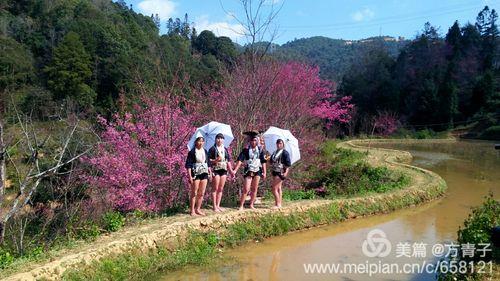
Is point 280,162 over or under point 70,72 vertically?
under

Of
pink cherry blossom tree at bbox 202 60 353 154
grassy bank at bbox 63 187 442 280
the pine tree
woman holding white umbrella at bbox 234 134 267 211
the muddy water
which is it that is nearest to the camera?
grassy bank at bbox 63 187 442 280

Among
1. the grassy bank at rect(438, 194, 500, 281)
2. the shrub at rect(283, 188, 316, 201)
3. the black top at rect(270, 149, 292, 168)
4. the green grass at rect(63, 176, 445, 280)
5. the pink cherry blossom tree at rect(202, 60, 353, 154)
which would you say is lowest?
the green grass at rect(63, 176, 445, 280)

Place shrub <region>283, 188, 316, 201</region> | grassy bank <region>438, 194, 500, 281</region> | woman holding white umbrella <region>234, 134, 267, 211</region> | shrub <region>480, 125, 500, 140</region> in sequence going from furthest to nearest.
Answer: shrub <region>480, 125, 500, 140</region> → shrub <region>283, 188, 316, 201</region> → woman holding white umbrella <region>234, 134, 267, 211</region> → grassy bank <region>438, 194, 500, 281</region>

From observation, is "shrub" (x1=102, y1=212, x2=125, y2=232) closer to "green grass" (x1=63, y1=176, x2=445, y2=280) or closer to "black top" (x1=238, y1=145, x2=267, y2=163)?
"green grass" (x1=63, y1=176, x2=445, y2=280)

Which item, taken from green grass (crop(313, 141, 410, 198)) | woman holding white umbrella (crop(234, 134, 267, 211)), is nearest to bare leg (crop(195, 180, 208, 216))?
woman holding white umbrella (crop(234, 134, 267, 211))

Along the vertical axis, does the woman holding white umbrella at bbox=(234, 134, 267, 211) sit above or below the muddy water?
above

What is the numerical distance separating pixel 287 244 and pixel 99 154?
5821 millimetres

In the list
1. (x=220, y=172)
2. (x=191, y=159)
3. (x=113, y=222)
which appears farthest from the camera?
(x=220, y=172)

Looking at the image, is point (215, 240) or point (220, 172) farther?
point (220, 172)

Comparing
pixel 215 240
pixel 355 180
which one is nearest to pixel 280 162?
pixel 215 240

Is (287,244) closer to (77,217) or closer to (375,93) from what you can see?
(77,217)

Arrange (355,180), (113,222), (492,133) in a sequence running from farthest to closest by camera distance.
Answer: (492,133), (355,180), (113,222)

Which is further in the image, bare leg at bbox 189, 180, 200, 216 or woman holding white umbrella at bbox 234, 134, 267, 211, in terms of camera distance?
woman holding white umbrella at bbox 234, 134, 267, 211

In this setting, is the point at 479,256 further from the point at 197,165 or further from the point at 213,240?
the point at 197,165
